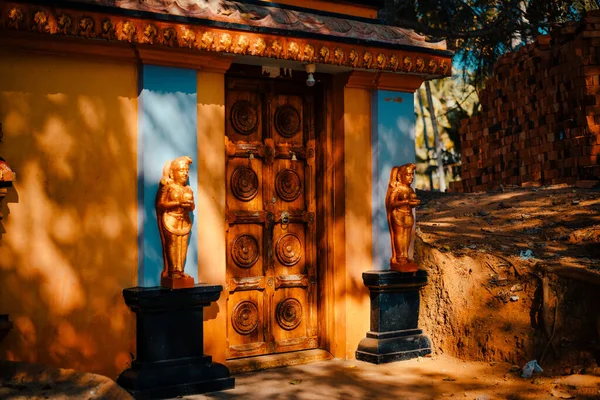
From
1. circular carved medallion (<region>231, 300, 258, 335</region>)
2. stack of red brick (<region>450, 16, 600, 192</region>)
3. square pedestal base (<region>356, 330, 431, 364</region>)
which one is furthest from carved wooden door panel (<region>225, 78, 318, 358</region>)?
stack of red brick (<region>450, 16, 600, 192</region>)

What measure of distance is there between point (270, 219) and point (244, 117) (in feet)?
3.41

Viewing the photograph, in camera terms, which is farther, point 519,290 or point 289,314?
point 289,314

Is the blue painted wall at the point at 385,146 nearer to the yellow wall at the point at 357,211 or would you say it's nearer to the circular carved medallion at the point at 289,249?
the yellow wall at the point at 357,211

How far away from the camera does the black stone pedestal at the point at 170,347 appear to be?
5.81 metres

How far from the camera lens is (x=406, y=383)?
255 inches

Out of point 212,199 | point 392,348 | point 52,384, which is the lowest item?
point 392,348

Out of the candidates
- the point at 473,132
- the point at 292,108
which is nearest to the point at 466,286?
the point at 292,108

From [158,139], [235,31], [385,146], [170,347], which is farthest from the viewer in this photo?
[385,146]

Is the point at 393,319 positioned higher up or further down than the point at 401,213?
further down

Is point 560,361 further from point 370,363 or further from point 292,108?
point 292,108

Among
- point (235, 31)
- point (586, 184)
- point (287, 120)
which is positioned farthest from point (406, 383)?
point (586, 184)

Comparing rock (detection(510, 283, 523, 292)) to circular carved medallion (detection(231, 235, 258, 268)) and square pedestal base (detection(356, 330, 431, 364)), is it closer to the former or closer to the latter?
square pedestal base (detection(356, 330, 431, 364))

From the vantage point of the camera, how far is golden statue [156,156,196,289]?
5984 mm

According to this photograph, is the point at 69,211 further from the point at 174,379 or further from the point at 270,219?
the point at 270,219
